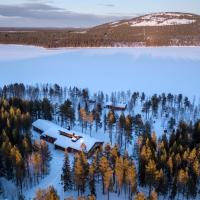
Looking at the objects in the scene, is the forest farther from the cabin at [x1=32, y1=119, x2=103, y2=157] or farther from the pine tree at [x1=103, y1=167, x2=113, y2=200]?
the cabin at [x1=32, y1=119, x2=103, y2=157]

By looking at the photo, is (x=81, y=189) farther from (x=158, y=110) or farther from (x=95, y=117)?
(x=158, y=110)

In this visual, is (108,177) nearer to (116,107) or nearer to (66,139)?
(66,139)

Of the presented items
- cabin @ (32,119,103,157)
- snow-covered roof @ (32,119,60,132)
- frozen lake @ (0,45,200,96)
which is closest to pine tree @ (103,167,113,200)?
cabin @ (32,119,103,157)

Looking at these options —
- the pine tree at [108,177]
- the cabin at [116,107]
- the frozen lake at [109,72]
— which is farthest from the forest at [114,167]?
the frozen lake at [109,72]

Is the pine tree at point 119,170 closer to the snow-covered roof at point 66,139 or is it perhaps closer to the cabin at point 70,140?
the cabin at point 70,140

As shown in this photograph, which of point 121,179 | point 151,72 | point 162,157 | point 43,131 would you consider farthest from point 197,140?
point 151,72

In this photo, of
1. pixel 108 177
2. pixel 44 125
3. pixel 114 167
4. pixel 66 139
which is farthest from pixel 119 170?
pixel 44 125
